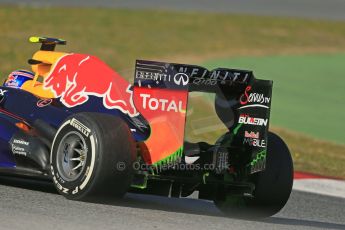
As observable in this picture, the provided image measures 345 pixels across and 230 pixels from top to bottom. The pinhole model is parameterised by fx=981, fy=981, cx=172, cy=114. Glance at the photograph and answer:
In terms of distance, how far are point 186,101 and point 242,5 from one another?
25002 mm

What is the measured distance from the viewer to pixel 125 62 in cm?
2183

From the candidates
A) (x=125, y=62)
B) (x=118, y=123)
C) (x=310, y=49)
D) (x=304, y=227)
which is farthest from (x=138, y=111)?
(x=310, y=49)

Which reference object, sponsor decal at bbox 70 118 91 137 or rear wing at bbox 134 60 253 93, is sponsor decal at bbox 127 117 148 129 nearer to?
rear wing at bbox 134 60 253 93

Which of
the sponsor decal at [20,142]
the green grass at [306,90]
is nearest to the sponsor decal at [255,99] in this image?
the sponsor decal at [20,142]

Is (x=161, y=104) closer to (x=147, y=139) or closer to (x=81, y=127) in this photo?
(x=147, y=139)

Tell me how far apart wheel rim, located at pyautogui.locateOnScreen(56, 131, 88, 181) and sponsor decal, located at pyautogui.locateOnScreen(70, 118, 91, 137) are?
2.2 inches

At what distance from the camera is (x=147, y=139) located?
7660 millimetres

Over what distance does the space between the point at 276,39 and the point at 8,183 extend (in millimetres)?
18136

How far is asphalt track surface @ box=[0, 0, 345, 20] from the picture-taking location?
30.0m

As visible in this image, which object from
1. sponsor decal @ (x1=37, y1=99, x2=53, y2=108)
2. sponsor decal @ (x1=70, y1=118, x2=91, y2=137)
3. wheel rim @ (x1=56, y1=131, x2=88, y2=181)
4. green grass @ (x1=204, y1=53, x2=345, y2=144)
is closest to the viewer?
sponsor decal @ (x1=70, y1=118, x2=91, y2=137)

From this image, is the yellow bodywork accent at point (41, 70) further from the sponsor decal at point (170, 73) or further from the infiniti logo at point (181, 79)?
the infiniti logo at point (181, 79)

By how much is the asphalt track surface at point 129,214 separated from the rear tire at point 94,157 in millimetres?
132

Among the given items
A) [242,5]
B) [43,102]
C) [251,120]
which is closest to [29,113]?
[43,102]

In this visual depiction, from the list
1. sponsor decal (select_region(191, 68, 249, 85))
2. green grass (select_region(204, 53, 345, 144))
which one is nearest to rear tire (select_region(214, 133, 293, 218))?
sponsor decal (select_region(191, 68, 249, 85))
